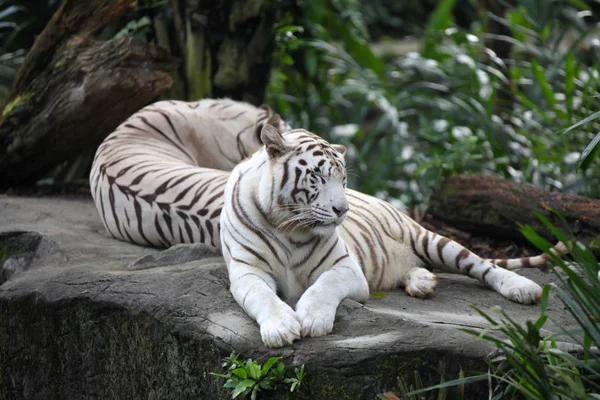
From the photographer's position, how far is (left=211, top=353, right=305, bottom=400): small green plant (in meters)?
2.80

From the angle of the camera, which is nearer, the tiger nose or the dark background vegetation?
the tiger nose

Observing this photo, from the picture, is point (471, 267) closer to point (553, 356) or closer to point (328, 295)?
point (328, 295)

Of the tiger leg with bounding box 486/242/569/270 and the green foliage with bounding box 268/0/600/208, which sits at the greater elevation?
the tiger leg with bounding box 486/242/569/270

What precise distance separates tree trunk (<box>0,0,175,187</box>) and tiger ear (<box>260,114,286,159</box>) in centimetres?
244

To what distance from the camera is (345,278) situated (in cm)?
327

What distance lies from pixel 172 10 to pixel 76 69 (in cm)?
112

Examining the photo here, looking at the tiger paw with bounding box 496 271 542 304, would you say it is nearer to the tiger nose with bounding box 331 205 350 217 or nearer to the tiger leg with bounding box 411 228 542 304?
the tiger leg with bounding box 411 228 542 304

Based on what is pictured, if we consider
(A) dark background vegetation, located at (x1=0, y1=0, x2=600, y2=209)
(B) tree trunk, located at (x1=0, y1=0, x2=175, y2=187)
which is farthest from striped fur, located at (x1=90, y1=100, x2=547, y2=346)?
(A) dark background vegetation, located at (x1=0, y1=0, x2=600, y2=209)

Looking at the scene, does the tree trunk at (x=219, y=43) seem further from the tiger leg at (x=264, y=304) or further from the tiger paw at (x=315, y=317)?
the tiger paw at (x=315, y=317)

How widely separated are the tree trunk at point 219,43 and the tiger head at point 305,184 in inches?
130

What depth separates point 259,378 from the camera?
2822 millimetres

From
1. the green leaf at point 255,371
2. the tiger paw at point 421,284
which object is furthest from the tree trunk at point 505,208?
the green leaf at point 255,371

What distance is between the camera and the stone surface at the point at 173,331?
9.14 ft

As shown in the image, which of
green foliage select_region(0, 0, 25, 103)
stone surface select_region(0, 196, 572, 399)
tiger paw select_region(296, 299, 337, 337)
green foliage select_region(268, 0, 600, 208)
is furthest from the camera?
green foliage select_region(0, 0, 25, 103)
